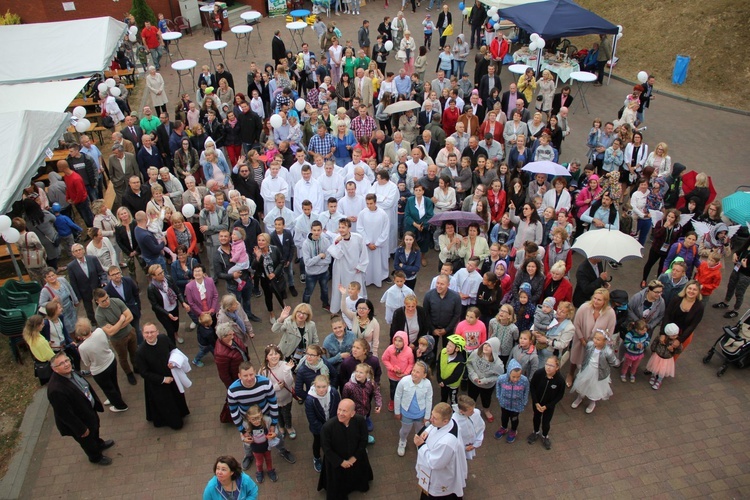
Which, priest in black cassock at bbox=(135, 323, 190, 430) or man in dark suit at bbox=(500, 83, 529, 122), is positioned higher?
man in dark suit at bbox=(500, 83, 529, 122)

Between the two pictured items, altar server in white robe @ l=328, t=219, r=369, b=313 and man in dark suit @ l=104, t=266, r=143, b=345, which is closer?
man in dark suit @ l=104, t=266, r=143, b=345

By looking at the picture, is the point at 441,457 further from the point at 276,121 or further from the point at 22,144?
the point at 22,144

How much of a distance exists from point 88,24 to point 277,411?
13.8 meters

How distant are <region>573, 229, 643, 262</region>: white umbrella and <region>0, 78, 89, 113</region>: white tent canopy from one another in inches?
393

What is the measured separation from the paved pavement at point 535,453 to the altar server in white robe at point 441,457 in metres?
0.83

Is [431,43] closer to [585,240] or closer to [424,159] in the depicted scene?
[424,159]

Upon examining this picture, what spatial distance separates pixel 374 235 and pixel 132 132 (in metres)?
6.03

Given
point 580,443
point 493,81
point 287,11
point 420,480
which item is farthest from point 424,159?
point 287,11

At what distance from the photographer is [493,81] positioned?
14016 millimetres

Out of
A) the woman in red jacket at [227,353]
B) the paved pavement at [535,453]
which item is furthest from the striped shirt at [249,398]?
the paved pavement at [535,453]

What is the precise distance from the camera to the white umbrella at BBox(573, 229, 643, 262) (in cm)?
781

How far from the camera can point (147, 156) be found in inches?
444

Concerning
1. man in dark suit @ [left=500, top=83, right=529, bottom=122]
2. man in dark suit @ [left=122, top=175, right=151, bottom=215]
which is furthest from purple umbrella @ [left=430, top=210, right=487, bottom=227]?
man in dark suit @ [left=500, top=83, right=529, bottom=122]

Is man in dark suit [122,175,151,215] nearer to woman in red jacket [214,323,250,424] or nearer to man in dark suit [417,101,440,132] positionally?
woman in red jacket [214,323,250,424]
